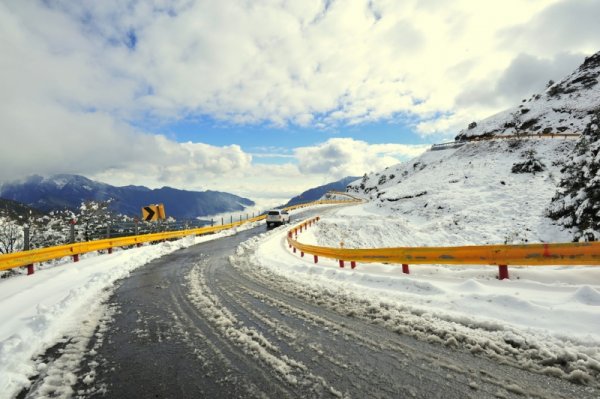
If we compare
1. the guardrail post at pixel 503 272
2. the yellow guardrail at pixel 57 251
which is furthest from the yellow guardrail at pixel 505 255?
the yellow guardrail at pixel 57 251

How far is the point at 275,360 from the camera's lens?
4125 millimetres

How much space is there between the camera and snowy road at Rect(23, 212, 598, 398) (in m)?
3.34

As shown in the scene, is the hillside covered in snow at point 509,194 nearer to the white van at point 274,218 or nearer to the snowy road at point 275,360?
the white van at point 274,218

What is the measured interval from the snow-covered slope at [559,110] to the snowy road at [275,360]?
184 feet

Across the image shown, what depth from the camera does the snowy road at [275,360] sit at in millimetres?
3336

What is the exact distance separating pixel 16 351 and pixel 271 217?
3128 cm

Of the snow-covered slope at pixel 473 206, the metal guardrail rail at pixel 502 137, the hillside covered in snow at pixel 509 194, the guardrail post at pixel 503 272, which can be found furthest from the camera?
the metal guardrail rail at pixel 502 137

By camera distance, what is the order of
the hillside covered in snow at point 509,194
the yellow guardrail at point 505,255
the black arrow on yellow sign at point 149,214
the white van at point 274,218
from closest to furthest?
the yellow guardrail at point 505,255 → the hillside covered in snow at point 509,194 → the black arrow on yellow sign at point 149,214 → the white van at point 274,218

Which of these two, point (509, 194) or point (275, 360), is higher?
point (509, 194)

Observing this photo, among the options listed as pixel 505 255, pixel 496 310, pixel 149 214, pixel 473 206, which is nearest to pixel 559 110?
pixel 473 206

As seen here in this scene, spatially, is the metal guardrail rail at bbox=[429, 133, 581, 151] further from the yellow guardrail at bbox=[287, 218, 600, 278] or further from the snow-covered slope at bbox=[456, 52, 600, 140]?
the yellow guardrail at bbox=[287, 218, 600, 278]

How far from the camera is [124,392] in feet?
11.8

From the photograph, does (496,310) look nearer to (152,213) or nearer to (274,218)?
(152,213)

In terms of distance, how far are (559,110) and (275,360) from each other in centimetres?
7433
